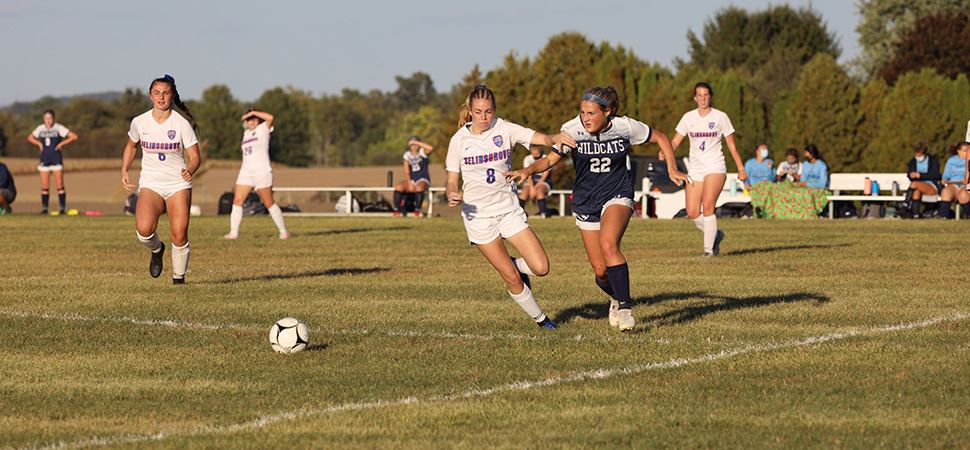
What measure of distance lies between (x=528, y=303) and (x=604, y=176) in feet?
3.88

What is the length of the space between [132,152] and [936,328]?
26.7 feet

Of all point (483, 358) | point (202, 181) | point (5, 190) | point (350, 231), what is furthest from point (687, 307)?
point (202, 181)

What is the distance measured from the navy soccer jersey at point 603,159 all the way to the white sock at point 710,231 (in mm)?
6621

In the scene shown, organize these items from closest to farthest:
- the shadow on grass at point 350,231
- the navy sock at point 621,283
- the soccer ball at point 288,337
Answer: the soccer ball at point 288,337
the navy sock at point 621,283
the shadow on grass at point 350,231

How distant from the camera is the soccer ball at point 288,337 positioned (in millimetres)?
7720

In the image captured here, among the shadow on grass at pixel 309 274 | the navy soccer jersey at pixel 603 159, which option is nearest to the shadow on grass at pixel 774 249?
the shadow on grass at pixel 309 274

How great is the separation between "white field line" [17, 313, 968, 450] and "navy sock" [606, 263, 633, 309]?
1.06m

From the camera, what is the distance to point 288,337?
7.77 m

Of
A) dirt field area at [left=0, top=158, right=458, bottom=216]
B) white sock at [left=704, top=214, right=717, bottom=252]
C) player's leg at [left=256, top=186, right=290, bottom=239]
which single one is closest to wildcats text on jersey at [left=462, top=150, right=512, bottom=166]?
white sock at [left=704, top=214, right=717, bottom=252]

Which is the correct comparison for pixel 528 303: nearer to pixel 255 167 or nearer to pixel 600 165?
pixel 600 165

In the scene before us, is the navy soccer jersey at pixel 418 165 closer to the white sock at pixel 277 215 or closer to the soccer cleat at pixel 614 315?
the white sock at pixel 277 215

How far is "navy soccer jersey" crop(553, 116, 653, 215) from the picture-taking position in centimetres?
900

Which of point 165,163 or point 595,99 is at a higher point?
point 595,99

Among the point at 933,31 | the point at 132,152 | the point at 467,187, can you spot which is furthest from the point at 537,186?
the point at 933,31
